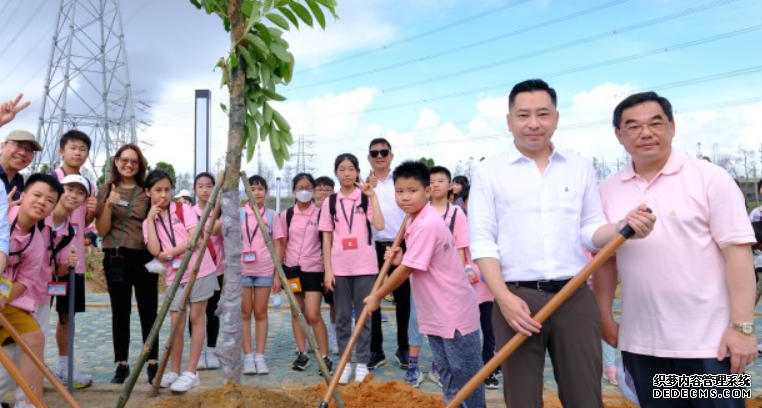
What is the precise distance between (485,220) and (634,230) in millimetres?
707

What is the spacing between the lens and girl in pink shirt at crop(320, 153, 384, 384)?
18.0 feet

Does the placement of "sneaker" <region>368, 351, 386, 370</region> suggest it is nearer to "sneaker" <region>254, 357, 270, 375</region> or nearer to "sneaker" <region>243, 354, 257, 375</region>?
"sneaker" <region>254, 357, 270, 375</region>

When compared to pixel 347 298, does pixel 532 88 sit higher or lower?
higher

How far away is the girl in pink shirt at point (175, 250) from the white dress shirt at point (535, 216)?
3163 mm

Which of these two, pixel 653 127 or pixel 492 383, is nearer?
pixel 653 127

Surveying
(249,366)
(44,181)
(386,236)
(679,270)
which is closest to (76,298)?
(44,181)

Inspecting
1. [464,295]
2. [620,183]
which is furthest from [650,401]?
[464,295]

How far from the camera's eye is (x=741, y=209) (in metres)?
2.37

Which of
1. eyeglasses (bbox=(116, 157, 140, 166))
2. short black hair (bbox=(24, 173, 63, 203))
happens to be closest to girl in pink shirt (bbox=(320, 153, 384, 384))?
eyeglasses (bbox=(116, 157, 140, 166))

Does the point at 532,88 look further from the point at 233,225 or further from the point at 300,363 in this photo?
the point at 300,363

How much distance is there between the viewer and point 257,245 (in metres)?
6.12

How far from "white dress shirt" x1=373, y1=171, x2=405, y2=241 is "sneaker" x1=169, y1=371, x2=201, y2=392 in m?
2.25

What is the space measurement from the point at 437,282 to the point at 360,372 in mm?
1944

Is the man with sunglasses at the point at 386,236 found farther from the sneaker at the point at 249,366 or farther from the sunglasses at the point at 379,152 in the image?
the sneaker at the point at 249,366
